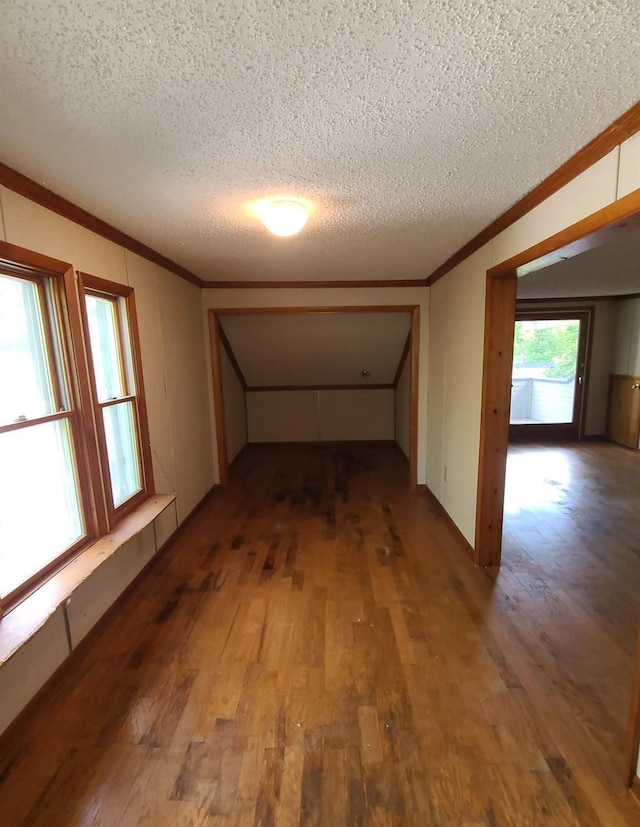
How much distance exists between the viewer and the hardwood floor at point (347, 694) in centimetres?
132

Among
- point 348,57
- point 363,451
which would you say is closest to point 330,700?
point 348,57

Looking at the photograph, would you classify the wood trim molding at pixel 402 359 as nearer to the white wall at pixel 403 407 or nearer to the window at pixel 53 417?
the white wall at pixel 403 407

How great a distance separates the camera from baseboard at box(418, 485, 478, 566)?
9.25ft

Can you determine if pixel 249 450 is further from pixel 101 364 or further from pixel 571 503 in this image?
pixel 571 503

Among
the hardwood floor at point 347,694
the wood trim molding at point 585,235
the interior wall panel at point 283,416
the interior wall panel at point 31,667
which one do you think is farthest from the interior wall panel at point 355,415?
the interior wall panel at point 31,667

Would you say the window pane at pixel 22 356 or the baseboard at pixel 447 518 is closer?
the window pane at pixel 22 356

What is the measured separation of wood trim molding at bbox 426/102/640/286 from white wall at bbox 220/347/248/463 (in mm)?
3337

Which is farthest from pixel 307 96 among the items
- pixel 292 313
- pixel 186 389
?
pixel 292 313

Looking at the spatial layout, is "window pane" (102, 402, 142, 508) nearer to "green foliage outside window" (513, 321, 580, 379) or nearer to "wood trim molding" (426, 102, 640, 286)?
"wood trim molding" (426, 102, 640, 286)

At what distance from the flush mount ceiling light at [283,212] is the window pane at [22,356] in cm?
115

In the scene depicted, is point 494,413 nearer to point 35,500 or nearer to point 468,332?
point 468,332

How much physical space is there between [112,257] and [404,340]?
141 inches

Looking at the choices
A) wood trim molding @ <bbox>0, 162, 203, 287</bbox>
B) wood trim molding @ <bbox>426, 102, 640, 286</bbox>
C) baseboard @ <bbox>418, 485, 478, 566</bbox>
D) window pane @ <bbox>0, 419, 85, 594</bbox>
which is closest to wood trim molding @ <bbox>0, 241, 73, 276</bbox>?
wood trim molding @ <bbox>0, 162, 203, 287</bbox>

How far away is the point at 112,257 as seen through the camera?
2.34m
